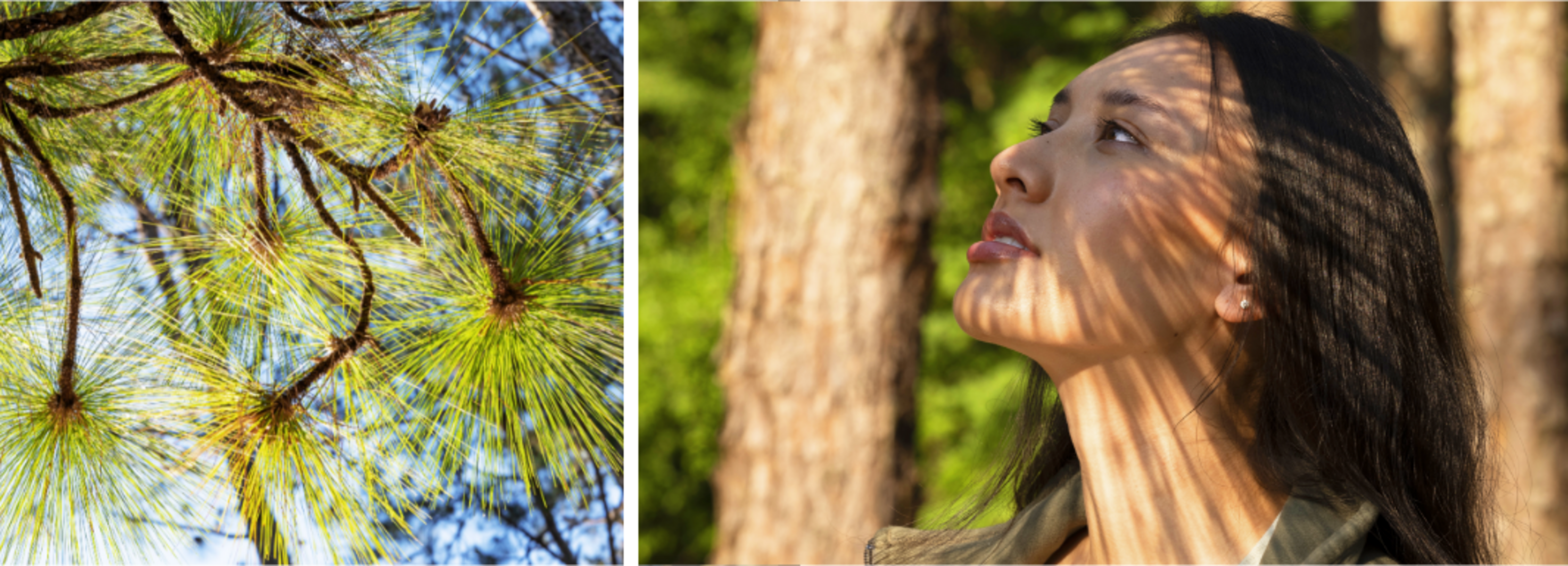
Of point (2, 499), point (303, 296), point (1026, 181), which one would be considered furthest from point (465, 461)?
point (1026, 181)

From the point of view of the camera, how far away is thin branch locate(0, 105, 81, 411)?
0.97 metres

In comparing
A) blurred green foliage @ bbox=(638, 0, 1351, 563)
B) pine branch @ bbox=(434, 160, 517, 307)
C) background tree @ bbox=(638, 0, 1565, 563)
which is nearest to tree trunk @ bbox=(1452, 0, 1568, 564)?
background tree @ bbox=(638, 0, 1565, 563)

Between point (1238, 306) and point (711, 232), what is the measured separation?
250cm

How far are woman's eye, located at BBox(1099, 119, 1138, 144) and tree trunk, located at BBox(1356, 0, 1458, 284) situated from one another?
1.91 meters

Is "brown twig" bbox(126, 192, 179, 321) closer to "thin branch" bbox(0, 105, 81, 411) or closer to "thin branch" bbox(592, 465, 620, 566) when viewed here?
"thin branch" bbox(0, 105, 81, 411)

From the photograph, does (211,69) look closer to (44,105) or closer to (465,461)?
(44,105)

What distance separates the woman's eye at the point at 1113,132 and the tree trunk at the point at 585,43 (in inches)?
23.4

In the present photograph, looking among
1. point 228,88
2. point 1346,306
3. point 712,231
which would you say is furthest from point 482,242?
point 712,231

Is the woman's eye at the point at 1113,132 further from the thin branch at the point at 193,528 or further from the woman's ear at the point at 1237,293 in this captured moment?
the thin branch at the point at 193,528

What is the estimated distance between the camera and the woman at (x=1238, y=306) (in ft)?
2.21

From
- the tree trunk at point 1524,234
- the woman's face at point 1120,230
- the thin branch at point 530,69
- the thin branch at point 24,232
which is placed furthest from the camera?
the tree trunk at point 1524,234

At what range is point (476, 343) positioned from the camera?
1.06m

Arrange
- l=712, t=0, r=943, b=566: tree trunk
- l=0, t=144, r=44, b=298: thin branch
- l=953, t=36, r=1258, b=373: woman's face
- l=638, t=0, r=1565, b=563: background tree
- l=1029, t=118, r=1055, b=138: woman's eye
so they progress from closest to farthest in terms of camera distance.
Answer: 1. l=953, t=36, r=1258, b=373: woman's face
2. l=1029, t=118, r=1055, b=138: woman's eye
3. l=0, t=144, r=44, b=298: thin branch
4. l=712, t=0, r=943, b=566: tree trunk
5. l=638, t=0, r=1565, b=563: background tree

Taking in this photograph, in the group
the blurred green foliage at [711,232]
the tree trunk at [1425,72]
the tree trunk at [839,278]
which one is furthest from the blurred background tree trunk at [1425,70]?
the tree trunk at [839,278]
